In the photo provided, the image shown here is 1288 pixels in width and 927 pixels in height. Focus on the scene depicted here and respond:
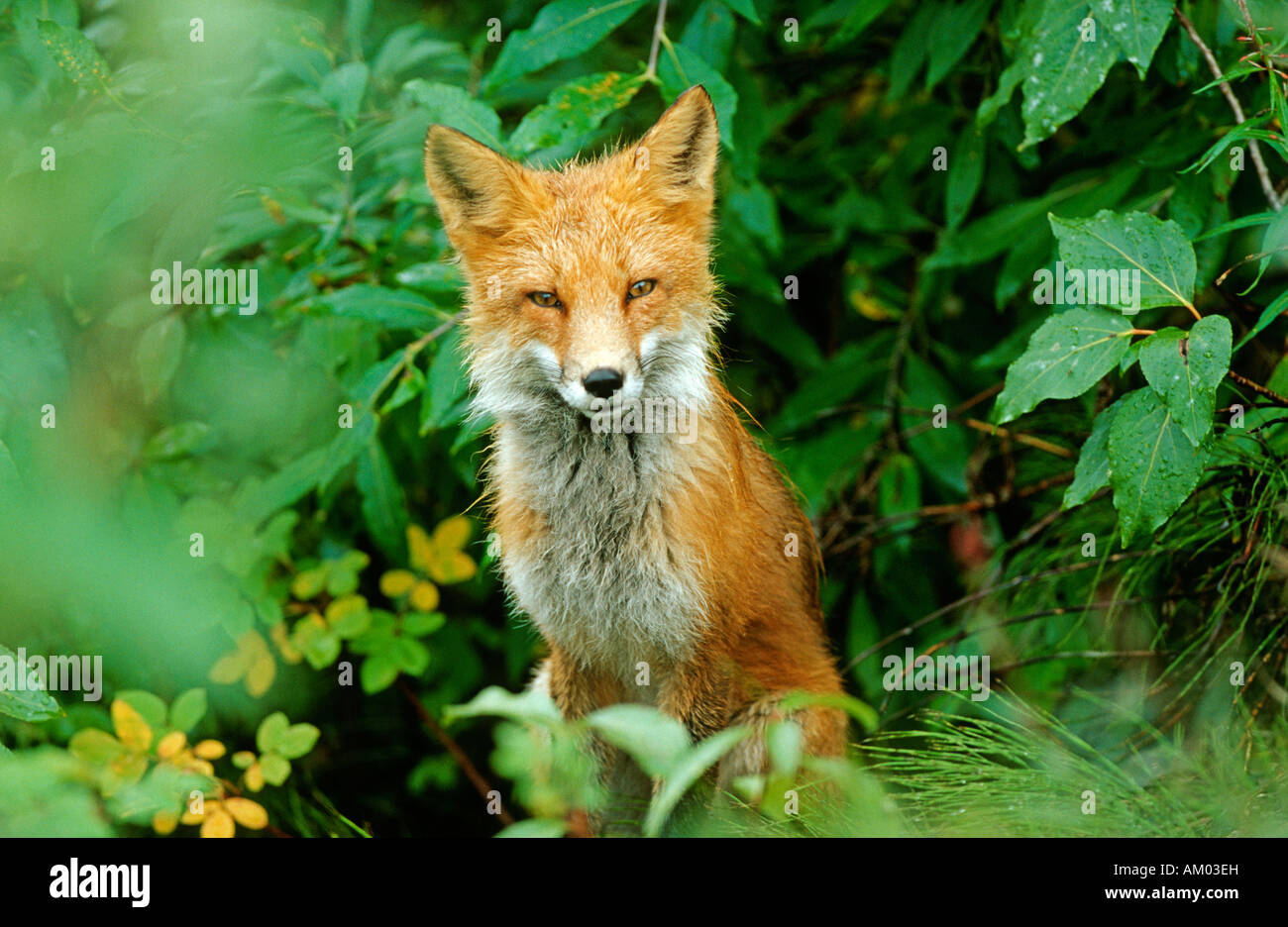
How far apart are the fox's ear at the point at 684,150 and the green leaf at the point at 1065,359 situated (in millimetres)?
1221

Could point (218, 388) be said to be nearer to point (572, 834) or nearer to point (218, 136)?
point (218, 136)

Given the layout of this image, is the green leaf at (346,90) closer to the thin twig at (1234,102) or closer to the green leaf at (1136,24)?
the green leaf at (1136,24)

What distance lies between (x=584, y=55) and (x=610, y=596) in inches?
117

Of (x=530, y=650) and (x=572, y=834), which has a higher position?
(x=530, y=650)

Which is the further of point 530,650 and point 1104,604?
point 530,650

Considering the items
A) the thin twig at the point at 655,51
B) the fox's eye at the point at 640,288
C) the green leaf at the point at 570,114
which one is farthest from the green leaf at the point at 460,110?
the fox's eye at the point at 640,288

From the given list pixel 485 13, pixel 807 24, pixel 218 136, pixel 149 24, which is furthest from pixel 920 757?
pixel 485 13

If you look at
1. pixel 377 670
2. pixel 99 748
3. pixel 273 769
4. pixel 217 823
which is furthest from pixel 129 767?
pixel 377 670

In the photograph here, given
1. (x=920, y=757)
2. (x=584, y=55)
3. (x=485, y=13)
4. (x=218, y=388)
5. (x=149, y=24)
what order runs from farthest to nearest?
(x=485, y=13) → (x=584, y=55) → (x=218, y=388) → (x=149, y=24) → (x=920, y=757)

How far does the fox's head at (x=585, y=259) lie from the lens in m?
3.17

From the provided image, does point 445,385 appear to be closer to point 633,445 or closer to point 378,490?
point 378,490

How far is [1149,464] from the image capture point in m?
2.86

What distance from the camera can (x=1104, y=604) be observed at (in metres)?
3.79

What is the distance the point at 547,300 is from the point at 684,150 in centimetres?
73
